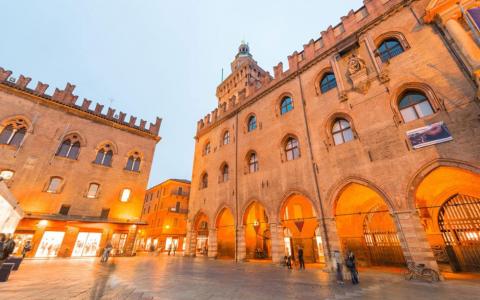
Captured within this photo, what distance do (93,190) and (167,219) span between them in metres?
16.2

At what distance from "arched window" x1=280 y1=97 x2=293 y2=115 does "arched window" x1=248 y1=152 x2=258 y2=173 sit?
4.20 metres

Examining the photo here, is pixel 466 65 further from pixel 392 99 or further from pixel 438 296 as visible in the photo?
pixel 438 296

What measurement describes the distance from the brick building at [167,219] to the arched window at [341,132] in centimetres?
2928

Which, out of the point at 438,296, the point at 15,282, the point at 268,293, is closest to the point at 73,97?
the point at 15,282

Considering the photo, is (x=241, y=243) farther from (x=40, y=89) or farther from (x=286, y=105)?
(x=40, y=89)

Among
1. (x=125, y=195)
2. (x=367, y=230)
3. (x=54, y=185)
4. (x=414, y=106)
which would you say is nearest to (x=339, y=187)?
(x=367, y=230)

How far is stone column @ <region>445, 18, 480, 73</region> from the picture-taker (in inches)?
308

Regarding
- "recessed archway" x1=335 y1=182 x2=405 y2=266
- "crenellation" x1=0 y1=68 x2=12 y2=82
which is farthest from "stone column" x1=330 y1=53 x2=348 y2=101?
"crenellation" x1=0 y1=68 x2=12 y2=82

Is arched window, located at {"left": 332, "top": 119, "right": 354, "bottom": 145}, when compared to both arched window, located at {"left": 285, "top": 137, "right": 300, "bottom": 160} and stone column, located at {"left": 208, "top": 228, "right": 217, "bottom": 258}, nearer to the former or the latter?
arched window, located at {"left": 285, "top": 137, "right": 300, "bottom": 160}

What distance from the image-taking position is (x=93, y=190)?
18500 millimetres

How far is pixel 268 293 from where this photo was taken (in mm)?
5730

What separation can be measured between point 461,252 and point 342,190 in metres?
6.31

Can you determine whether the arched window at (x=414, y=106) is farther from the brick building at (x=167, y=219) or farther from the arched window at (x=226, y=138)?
the brick building at (x=167, y=219)

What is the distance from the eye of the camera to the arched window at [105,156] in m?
19.6
